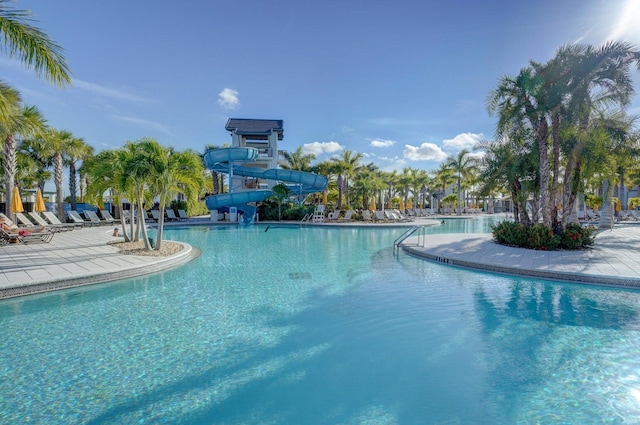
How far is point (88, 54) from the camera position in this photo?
10.5 m

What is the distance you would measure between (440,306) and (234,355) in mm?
3802

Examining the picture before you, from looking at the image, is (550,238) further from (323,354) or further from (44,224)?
(44,224)

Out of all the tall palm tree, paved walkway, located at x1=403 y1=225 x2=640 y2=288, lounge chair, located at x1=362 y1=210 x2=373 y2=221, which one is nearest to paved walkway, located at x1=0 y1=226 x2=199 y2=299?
paved walkway, located at x1=403 y1=225 x2=640 y2=288

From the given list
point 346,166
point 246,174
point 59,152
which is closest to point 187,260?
point 59,152

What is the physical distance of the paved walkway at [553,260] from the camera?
7.11m

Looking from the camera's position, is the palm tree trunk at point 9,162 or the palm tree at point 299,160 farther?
the palm tree at point 299,160

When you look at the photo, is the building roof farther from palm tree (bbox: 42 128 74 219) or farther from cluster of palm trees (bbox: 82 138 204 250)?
cluster of palm trees (bbox: 82 138 204 250)

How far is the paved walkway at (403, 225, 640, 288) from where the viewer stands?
7.11 metres

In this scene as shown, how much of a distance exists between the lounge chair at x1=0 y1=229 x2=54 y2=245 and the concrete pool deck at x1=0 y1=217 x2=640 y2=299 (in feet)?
1.69

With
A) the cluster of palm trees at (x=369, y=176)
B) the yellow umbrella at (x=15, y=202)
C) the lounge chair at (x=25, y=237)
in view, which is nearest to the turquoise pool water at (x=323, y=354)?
the lounge chair at (x=25, y=237)

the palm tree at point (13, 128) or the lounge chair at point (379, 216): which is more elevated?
the palm tree at point (13, 128)

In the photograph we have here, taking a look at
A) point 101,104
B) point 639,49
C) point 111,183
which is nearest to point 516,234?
point 639,49

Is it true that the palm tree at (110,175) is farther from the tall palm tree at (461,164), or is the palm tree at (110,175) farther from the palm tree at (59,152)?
the tall palm tree at (461,164)

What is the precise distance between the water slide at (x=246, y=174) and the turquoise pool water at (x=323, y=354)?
18920 millimetres
